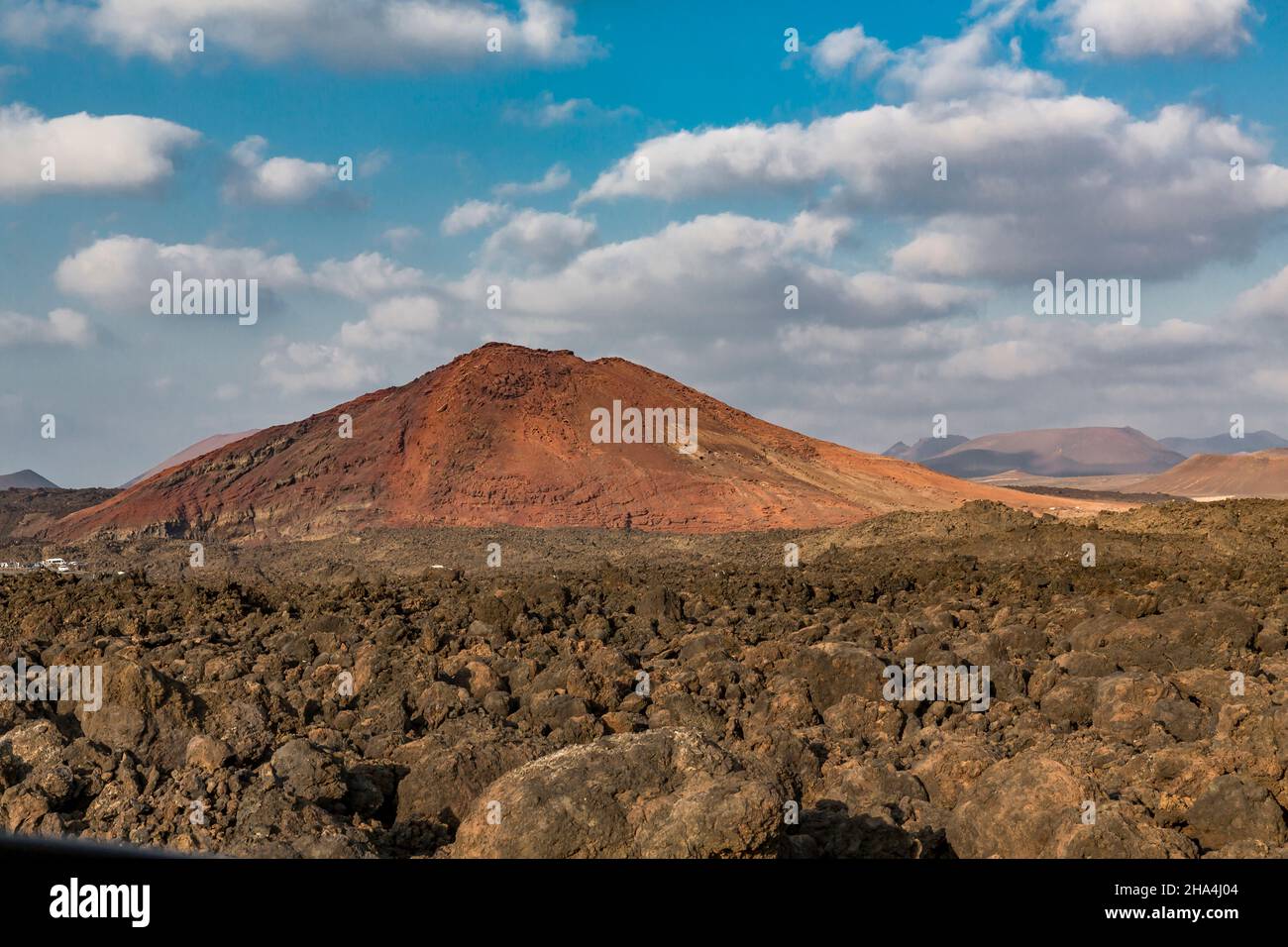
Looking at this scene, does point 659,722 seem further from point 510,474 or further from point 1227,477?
point 1227,477

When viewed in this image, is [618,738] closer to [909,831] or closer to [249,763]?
[909,831]

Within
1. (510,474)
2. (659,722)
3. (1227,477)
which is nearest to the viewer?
(659,722)

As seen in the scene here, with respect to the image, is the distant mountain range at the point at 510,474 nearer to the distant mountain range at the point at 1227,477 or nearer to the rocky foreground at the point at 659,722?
the rocky foreground at the point at 659,722

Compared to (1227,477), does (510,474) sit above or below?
below

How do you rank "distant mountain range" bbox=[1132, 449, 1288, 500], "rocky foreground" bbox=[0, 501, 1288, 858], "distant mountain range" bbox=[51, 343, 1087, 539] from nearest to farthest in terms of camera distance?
"rocky foreground" bbox=[0, 501, 1288, 858] → "distant mountain range" bbox=[51, 343, 1087, 539] → "distant mountain range" bbox=[1132, 449, 1288, 500]

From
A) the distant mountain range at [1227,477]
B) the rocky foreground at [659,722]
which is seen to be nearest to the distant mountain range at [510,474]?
the rocky foreground at [659,722]

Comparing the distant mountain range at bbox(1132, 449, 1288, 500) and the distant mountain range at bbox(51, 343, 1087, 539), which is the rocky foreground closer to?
the distant mountain range at bbox(51, 343, 1087, 539)

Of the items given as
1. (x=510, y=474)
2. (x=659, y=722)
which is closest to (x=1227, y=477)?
(x=510, y=474)

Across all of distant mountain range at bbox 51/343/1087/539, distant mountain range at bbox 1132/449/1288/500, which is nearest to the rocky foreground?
distant mountain range at bbox 51/343/1087/539
